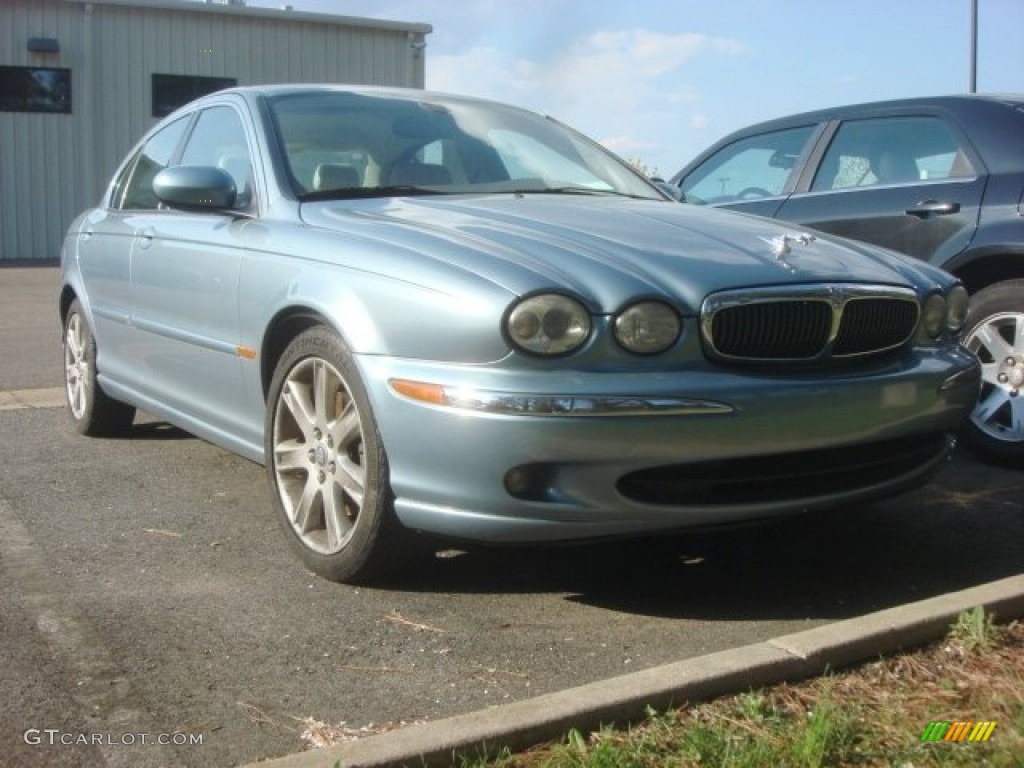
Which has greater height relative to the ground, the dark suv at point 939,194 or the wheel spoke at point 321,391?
the dark suv at point 939,194

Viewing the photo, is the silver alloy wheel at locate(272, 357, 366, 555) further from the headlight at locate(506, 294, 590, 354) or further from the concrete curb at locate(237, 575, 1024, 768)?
the concrete curb at locate(237, 575, 1024, 768)

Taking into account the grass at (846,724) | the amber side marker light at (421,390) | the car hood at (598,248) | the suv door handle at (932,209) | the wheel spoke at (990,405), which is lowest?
the grass at (846,724)

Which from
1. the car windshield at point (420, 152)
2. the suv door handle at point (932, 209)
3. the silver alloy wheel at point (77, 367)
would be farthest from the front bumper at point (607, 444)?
the silver alloy wheel at point (77, 367)

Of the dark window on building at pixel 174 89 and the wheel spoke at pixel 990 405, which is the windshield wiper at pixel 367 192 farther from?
the dark window on building at pixel 174 89

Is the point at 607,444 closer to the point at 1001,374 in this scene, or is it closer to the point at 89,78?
the point at 1001,374

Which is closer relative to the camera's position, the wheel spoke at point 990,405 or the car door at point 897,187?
the wheel spoke at point 990,405

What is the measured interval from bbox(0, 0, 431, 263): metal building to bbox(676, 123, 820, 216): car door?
16.9 meters

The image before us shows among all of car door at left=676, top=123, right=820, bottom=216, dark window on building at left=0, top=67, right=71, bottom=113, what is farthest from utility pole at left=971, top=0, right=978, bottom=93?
car door at left=676, top=123, right=820, bottom=216

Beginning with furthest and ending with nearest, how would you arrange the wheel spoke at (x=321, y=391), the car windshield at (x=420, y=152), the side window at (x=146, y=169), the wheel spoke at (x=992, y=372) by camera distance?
the side window at (x=146, y=169)
the wheel spoke at (x=992, y=372)
the car windshield at (x=420, y=152)
the wheel spoke at (x=321, y=391)

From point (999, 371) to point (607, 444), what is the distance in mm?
2839

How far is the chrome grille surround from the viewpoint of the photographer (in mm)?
3600

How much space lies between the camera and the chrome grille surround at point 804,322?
3.60 meters

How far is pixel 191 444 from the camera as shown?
6.23m

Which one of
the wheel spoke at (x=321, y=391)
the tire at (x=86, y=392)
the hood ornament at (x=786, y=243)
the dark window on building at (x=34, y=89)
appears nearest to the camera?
the hood ornament at (x=786, y=243)
